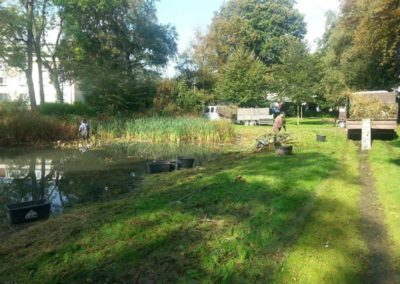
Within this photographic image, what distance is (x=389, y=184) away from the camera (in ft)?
29.6

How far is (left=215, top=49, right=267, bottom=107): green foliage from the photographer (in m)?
36.2

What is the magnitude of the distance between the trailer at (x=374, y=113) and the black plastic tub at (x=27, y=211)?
14365 mm

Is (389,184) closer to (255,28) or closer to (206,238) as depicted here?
(206,238)

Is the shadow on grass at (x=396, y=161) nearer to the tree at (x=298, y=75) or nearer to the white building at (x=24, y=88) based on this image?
the tree at (x=298, y=75)

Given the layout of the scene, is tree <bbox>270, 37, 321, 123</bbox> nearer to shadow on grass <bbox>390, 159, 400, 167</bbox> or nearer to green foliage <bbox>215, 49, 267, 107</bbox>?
green foliage <bbox>215, 49, 267, 107</bbox>

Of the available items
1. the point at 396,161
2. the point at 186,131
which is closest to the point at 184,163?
the point at 396,161

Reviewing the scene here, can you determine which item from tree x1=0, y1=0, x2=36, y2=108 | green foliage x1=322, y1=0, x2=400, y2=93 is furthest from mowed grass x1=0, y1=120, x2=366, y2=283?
tree x1=0, y1=0, x2=36, y2=108

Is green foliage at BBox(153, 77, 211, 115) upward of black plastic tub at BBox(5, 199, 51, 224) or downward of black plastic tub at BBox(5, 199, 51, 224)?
upward

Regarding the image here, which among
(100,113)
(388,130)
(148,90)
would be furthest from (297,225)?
(148,90)

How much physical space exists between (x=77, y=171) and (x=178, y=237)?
8636mm

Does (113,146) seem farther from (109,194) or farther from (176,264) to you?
(176,264)

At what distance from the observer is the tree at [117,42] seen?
3328 centimetres

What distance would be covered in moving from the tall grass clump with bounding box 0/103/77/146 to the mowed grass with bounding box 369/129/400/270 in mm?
15791

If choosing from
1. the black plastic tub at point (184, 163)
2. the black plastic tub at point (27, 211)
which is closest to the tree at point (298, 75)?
the black plastic tub at point (184, 163)
